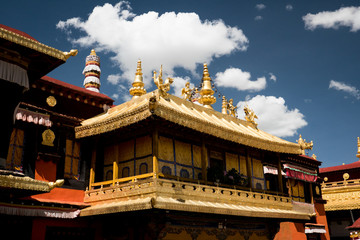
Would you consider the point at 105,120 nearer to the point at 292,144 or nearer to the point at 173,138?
the point at 173,138

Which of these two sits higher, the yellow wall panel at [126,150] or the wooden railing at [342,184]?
the wooden railing at [342,184]

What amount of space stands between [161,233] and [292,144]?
9.82 meters

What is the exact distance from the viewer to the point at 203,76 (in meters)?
22.0

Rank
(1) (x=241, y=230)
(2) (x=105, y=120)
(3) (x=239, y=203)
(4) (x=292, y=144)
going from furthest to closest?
(4) (x=292, y=144), (1) (x=241, y=230), (3) (x=239, y=203), (2) (x=105, y=120)

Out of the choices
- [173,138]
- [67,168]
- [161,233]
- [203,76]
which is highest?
[203,76]

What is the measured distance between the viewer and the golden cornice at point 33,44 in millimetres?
8516

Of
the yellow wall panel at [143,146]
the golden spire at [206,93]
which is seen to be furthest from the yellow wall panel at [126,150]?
the golden spire at [206,93]

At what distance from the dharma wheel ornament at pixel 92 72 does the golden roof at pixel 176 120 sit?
17.1m

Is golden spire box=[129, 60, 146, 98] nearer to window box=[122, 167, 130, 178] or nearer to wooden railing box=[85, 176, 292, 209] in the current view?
window box=[122, 167, 130, 178]

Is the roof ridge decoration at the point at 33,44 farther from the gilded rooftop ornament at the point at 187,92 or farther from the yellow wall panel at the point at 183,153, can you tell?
the gilded rooftop ornament at the point at 187,92

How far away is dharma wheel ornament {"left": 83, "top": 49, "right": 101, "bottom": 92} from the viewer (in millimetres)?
32700

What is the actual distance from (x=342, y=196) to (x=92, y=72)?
2467 cm

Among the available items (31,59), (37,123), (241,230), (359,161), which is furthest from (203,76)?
(359,161)

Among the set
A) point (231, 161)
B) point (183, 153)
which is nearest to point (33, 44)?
point (183, 153)
